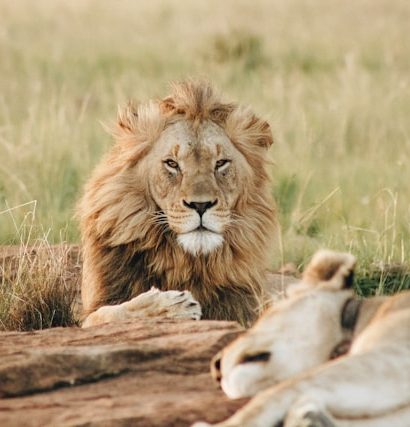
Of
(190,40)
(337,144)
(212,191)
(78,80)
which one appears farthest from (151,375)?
(190,40)

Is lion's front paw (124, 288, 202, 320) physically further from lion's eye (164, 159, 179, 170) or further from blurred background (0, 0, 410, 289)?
blurred background (0, 0, 410, 289)

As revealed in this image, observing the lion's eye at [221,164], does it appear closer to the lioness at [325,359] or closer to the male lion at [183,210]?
the male lion at [183,210]

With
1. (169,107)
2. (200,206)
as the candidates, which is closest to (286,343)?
(200,206)

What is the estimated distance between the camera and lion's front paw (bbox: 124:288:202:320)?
5.20 meters

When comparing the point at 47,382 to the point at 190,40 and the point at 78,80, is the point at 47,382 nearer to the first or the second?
the point at 78,80

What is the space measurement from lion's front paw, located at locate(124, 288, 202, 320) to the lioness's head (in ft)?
5.37

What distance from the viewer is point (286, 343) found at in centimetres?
340

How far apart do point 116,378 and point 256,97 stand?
9691mm

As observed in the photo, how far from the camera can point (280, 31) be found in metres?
20.1

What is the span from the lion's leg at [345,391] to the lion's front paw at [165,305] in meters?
2.09

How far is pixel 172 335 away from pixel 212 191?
5.02ft

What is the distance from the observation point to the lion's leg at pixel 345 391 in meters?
2.99

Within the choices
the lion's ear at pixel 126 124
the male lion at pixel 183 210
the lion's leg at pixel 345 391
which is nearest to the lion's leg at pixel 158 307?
the male lion at pixel 183 210

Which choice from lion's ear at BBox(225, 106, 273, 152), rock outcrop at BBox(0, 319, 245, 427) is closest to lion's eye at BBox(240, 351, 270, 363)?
rock outcrop at BBox(0, 319, 245, 427)
